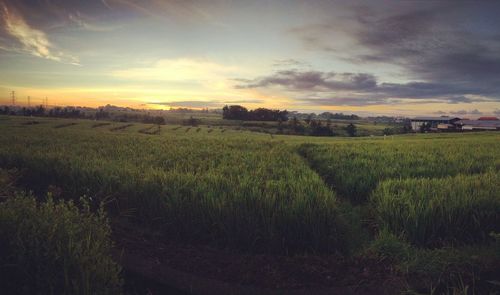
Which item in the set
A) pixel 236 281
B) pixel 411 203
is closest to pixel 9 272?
pixel 236 281

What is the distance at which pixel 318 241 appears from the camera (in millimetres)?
6602

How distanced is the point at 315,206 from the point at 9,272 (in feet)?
17.3

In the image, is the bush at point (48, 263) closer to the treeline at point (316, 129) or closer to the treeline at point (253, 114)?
the treeline at point (316, 129)

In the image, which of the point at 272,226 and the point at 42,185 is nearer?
the point at 272,226

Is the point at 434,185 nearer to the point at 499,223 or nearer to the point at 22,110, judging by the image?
the point at 499,223

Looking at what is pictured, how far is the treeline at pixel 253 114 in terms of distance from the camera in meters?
141

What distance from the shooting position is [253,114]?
14250 cm

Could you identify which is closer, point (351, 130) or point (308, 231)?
point (308, 231)

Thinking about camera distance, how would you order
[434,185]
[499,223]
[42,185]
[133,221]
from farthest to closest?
[42,185] → [434,185] → [133,221] → [499,223]

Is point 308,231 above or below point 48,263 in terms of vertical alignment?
below

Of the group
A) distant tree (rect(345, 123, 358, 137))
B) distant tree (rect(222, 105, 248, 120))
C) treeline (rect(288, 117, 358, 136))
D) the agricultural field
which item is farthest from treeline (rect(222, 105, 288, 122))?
the agricultural field

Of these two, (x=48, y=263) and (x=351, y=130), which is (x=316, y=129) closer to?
(x=351, y=130)

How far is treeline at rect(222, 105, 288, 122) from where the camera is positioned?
463ft

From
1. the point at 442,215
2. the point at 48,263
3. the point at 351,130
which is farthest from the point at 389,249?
the point at 351,130
